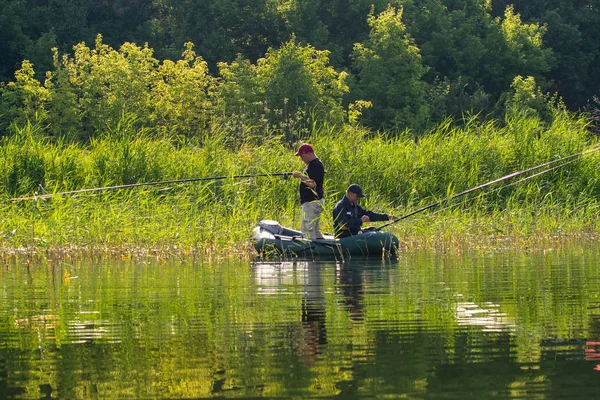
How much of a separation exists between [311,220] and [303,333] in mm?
7756

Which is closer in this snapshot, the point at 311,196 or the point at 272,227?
the point at 311,196

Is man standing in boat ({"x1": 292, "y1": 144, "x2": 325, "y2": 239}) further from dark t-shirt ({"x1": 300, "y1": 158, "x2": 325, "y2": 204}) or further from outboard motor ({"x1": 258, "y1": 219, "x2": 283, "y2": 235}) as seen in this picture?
outboard motor ({"x1": 258, "y1": 219, "x2": 283, "y2": 235})

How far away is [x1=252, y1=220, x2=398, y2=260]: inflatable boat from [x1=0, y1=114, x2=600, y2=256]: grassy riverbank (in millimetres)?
539

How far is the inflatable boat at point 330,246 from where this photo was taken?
14562 millimetres

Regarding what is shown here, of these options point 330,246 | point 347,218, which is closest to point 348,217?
point 347,218

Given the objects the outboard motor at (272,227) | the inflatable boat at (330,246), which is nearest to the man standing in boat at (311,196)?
the inflatable boat at (330,246)

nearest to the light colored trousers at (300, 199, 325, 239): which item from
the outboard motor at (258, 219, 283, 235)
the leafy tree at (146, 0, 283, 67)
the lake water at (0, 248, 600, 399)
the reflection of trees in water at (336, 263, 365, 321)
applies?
the outboard motor at (258, 219, 283, 235)

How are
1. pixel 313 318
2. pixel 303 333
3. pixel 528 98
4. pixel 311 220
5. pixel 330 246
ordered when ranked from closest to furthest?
pixel 303 333 < pixel 313 318 < pixel 330 246 < pixel 311 220 < pixel 528 98

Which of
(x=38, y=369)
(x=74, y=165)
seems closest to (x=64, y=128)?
(x=74, y=165)

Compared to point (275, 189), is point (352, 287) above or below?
below

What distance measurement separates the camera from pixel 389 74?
4856cm

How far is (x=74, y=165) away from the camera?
20422 millimetres

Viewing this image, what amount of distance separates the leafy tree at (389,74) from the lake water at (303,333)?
3533 cm

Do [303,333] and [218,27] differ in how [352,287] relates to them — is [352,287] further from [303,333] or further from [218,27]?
[218,27]
